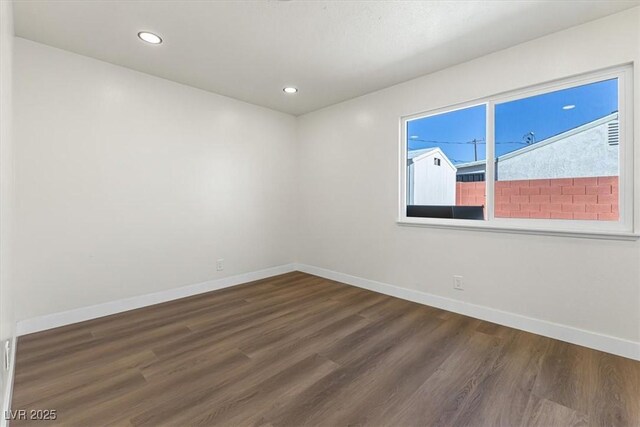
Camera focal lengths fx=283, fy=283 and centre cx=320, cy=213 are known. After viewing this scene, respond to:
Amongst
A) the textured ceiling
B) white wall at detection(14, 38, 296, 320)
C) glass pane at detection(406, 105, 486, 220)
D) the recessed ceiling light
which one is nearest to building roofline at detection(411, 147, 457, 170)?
glass pane at detection(406, 105, 486, 220)

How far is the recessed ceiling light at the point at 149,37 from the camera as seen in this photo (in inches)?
93.0

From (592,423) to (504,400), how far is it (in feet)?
1.29

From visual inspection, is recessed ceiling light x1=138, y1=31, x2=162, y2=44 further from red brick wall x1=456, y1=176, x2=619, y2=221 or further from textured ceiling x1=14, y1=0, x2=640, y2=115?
red brick wall x1=456, y1=176, x2=619, y2=221

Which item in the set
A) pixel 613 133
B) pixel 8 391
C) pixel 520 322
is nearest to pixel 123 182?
pixel 8 391

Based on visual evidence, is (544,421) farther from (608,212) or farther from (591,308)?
(608,212)

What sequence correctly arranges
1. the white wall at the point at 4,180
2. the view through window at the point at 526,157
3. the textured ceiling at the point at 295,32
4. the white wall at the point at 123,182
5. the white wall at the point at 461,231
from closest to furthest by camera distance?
the white wall at the point at 4,180
the textured ceiling at the point at 295,32
the white wall at the point at 461,231
the view through window at the point at 526,157
the white wall at the point at 123,182

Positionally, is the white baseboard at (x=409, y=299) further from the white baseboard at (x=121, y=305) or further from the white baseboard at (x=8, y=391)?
the white baseboard at (x=8, y=391)

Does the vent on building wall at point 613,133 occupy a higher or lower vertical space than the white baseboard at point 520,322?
higher

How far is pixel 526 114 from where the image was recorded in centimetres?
261

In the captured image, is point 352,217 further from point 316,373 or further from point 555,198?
point 316,373

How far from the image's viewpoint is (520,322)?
256cm

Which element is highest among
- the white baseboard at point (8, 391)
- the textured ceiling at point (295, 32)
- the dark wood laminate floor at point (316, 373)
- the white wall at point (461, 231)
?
the textured ceiling at point (295, 32)

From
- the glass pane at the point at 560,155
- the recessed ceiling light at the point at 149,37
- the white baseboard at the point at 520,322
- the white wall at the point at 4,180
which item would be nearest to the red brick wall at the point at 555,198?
the glass pane at the point at 560,155

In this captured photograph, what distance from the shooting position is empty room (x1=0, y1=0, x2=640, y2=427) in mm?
1757
